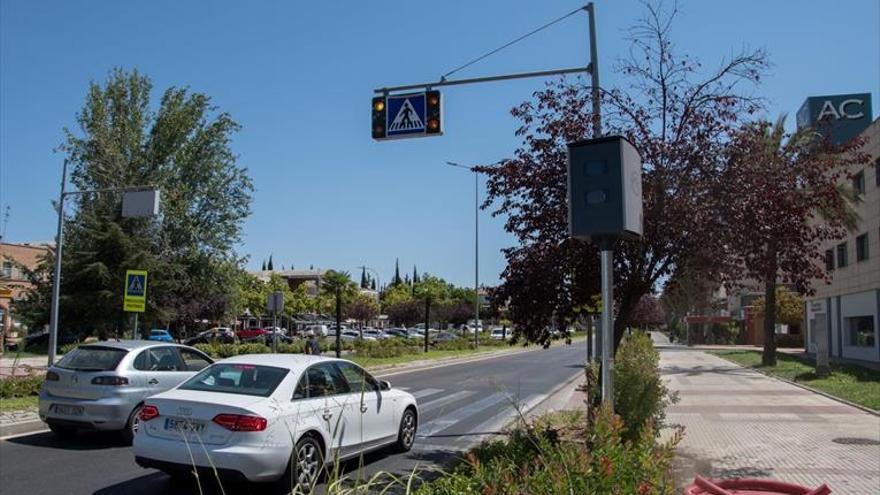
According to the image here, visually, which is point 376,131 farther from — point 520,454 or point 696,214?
point 520,454

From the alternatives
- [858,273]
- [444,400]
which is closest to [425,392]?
[444,400]

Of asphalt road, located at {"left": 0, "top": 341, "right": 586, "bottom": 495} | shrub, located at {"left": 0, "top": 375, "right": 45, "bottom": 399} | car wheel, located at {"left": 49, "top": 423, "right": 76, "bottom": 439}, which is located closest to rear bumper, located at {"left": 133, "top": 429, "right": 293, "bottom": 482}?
asphalt road, located at {"left": 0, "top": 341, "right": 586, "bottom": 495}

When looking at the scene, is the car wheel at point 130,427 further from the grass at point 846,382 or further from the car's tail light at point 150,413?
the grass at point 846,382

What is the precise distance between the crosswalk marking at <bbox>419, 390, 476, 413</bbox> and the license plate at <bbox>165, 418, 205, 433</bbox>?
8430mm

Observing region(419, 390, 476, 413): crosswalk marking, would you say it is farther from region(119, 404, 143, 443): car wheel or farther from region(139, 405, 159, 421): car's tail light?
region(139, 405, 159, 421): car's tail light

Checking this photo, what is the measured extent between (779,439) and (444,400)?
8.16 meters

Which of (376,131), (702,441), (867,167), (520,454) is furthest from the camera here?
(867,167)

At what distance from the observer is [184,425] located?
23.8ft

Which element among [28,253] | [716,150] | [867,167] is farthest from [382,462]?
[28,253]

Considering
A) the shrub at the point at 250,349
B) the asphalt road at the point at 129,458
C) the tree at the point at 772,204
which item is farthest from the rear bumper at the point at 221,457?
the shrub at the point at 250,349

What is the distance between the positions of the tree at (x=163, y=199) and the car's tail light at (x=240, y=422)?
2594 centimetres

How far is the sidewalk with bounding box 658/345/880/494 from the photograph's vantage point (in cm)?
848

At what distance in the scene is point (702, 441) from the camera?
1098cm

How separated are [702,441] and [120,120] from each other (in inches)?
1415
